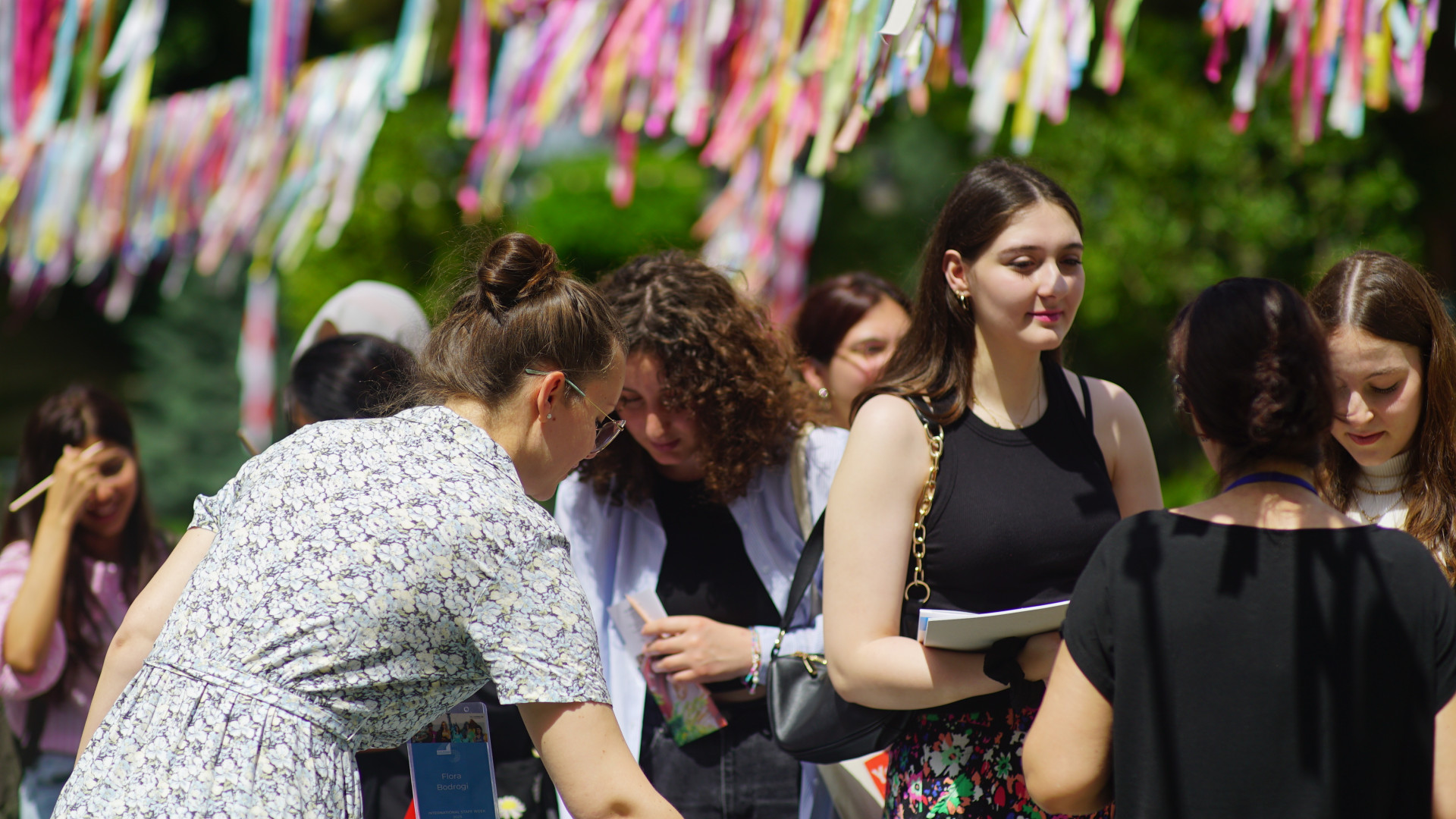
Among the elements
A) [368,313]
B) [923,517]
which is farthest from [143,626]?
[368,313]

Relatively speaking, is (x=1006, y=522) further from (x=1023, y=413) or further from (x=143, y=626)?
(x=143, y=626)

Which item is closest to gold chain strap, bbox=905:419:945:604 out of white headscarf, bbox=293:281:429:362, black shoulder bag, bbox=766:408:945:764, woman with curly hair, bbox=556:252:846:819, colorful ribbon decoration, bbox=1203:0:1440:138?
black shoulder bag, bbox=766:408:945:764

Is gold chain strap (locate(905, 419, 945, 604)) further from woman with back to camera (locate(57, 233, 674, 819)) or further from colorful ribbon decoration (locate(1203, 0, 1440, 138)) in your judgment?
colorful ribbon decoration (locate(1203, 0, 1440, 138))

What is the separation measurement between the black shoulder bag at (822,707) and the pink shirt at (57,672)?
5.84 feet

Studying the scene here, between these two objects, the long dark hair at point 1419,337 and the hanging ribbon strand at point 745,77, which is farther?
the hanging ribbon strand at point 745,77

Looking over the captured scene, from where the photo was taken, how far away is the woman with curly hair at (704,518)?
2.43 m

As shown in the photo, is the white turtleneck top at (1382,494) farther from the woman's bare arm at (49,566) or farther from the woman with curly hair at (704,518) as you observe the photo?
the woman's bare arm at (49,566)

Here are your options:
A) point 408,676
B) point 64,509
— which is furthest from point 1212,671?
point 64,509

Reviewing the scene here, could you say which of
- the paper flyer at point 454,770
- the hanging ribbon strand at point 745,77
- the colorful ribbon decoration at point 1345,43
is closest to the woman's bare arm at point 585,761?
the paper flyer at point 454,770

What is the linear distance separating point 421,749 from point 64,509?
1951mm

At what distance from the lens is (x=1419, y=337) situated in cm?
206

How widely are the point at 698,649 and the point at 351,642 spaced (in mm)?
1038

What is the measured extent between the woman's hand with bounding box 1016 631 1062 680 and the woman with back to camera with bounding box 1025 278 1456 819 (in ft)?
0.95

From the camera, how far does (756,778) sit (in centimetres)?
244
